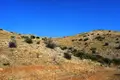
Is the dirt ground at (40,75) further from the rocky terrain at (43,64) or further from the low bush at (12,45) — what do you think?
the low bush at (12,45)

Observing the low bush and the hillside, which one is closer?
the low bush

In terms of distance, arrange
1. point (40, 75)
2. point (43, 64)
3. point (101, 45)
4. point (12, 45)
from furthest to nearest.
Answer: point (101, 45)
point (12, 45)
point (43, 64)
point (40, 75)

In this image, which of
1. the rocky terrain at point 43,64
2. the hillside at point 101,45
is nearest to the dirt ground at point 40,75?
the rocky terrain at point 43,64

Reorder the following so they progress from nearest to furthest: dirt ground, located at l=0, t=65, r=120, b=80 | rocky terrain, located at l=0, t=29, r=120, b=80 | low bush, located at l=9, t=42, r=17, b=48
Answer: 1. dirt ground, located at l=0, t=65, r=120, b=80
2. rocky terrain, located at l=0, t=29, r=120, b=80
3. low bush, located at l=9, t=42, r=17, b=48

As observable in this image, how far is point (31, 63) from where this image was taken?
102 ft

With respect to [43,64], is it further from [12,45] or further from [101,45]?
[101,45]

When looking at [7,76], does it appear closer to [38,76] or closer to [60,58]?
[38,76]

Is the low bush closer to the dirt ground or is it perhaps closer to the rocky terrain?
the rocky terrain

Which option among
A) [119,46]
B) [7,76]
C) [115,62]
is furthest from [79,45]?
[7,76]

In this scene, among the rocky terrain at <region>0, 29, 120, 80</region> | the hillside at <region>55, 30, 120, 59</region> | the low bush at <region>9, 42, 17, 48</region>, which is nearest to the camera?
the rocky terrain at <region>0, 29, 120, 80</region>

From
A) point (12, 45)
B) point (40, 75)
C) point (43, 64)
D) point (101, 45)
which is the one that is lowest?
point (40, 75)

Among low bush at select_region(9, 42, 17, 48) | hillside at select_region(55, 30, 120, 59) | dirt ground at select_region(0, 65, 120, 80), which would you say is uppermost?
hillside at select_region(55, 30, 120, 59)

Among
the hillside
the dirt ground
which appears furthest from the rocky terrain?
the hillside

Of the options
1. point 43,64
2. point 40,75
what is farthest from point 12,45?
point 40,75
